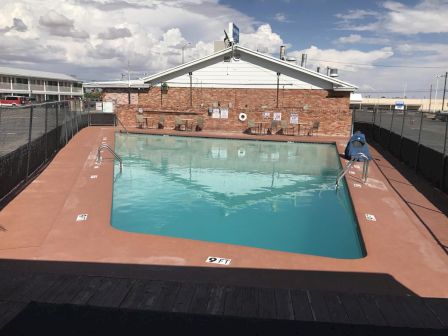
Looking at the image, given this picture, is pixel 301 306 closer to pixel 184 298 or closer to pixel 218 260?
pixel 184 298

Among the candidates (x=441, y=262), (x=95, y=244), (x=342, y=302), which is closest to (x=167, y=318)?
(x=342, y=302)

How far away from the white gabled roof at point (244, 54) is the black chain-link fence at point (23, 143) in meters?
14.5

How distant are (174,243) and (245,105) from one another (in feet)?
79.3

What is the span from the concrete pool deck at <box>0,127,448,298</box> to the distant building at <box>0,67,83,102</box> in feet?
195

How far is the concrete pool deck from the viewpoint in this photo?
5945 mm

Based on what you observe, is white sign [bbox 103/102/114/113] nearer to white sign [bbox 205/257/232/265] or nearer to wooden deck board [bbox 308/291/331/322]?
white sign [bbox 205/257/232/265]

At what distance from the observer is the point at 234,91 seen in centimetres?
2997

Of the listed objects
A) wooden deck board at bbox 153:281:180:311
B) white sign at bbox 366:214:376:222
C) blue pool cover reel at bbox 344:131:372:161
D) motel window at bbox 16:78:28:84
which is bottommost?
white sign at bbox 366:214:376:222

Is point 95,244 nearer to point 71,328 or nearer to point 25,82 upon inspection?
point 71,328

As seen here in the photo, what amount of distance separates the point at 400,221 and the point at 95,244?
617 centimetres

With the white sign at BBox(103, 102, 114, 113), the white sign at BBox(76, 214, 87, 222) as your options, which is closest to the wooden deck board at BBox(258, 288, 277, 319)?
the white sign at BBox(76, 214, 87, 222)

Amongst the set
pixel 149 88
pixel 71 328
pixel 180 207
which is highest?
pixel 149 88

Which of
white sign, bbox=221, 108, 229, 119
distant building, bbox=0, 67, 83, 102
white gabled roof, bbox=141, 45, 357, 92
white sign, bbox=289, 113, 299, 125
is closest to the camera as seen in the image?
white sign, bbox=289, 113, 299, 125

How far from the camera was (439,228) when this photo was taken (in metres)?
8.02
